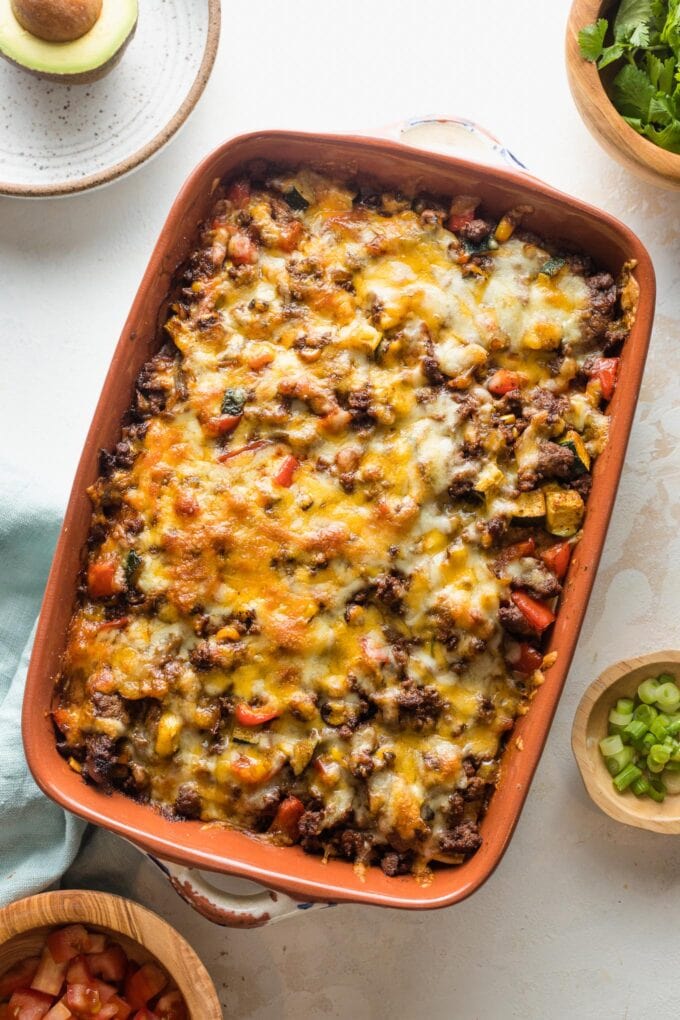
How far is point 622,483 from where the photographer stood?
3.50 meters

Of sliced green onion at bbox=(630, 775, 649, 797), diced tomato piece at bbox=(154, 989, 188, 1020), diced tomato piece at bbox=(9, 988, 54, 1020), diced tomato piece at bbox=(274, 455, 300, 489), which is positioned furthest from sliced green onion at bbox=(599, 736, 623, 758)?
diced tomato piece at bbox=(9, 988, 54, 1020)

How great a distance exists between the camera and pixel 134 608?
3.02m

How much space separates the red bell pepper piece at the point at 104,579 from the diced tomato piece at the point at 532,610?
1122 millimetres

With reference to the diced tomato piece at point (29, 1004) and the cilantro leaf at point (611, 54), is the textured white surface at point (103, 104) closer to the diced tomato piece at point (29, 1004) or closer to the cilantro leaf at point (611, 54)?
the cilantro leaf at point (611, 54)

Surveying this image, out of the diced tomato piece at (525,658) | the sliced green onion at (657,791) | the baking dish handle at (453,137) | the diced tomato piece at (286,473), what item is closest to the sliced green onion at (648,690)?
the sliced green onion at (657,791)

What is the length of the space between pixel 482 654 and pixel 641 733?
27.5 inches

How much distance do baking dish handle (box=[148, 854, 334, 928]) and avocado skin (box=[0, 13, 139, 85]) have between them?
7.97 feet

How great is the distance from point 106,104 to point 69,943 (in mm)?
2731

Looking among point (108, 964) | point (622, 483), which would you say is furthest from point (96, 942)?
point (622, 483)

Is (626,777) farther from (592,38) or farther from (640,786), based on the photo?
(592,38)

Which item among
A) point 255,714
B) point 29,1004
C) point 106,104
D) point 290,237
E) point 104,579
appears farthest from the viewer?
point 106,104

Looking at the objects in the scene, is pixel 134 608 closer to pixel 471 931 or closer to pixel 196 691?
pixel 196 691

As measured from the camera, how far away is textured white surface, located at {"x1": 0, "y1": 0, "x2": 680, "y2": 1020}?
3.51 m

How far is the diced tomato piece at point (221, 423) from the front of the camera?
9.99 ft
